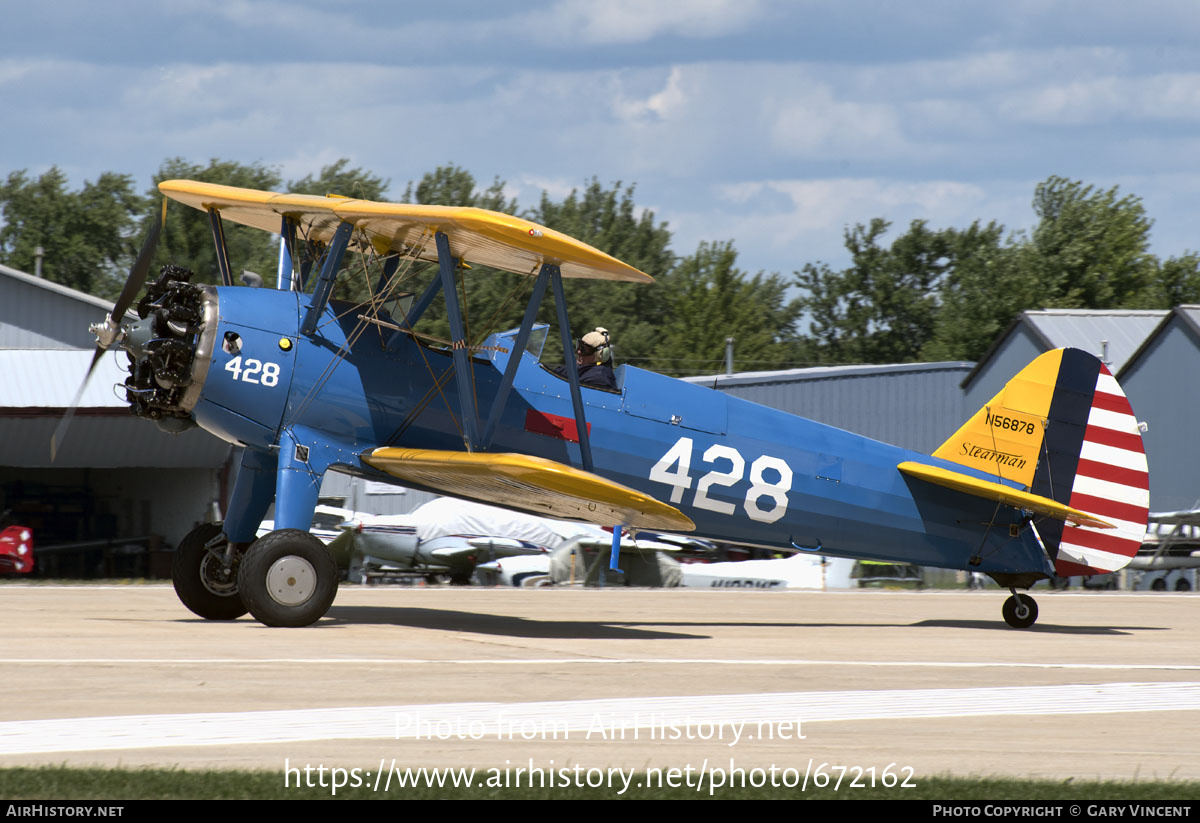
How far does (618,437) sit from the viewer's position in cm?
1205

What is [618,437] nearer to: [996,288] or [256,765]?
[256,765]

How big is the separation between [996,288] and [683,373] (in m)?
16.8

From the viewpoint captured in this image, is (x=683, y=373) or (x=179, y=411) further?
(x=683, y=373)

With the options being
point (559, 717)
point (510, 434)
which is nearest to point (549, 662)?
point (559, 717)

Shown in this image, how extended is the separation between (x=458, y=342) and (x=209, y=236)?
3929 cm

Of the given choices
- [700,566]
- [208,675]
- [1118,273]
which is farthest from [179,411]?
[1118,273]

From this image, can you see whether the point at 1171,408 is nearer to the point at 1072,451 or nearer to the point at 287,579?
the point at 1072,451

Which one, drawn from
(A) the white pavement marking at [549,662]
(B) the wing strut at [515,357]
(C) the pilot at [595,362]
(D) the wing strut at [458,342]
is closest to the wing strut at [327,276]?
(D) the wing strut at [458,342]

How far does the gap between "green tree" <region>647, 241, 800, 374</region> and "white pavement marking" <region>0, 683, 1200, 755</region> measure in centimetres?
5751

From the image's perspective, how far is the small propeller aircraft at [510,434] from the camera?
1060 centimetres

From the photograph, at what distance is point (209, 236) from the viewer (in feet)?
155

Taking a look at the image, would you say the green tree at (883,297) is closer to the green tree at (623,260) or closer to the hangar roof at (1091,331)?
the green tree at (623,260)

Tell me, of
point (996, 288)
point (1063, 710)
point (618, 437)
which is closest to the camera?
point (1063, 710)

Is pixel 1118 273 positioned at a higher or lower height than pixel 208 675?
higher
